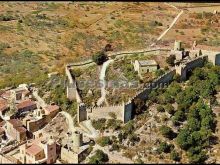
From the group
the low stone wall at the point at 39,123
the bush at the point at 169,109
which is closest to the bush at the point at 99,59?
the low stone wall at the point at 39,123

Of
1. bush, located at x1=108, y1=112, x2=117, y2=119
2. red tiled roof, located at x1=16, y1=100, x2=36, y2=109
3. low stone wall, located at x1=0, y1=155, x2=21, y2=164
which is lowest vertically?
low stone wall, located at x1=0, y1=155, x2=21, y2=164

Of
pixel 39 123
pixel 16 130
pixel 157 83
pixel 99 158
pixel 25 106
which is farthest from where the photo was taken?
pixel 25 106

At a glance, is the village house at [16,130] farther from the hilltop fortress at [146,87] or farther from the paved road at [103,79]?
the paved road at [103,79]

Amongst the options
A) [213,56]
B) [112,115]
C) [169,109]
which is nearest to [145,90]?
[169,109]

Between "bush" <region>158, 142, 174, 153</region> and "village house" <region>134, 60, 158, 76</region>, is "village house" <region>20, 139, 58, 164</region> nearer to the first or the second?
"bush" <region>158, 142, 174, 153</region>

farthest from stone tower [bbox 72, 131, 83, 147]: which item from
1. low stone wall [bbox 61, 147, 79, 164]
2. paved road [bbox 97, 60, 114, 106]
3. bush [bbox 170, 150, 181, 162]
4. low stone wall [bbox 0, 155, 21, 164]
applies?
bush [bbox 170, 150, 181, 162]

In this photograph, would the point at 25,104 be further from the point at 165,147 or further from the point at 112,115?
the point at 165,147

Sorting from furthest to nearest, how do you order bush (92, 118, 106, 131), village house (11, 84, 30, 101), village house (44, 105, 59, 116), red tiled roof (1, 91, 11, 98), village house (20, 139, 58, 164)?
red tiled roof (1, 91, 11, 98), village house (11, 84, 30, 101), village house (44, 105, 59, 116), bush (92, 118, 106, 131), village house (20, 139, 58, 164)
